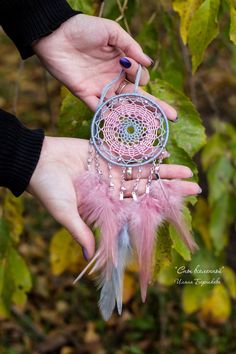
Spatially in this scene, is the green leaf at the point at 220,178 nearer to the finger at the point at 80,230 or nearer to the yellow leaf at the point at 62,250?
the yellow leaf at the point at 62,250

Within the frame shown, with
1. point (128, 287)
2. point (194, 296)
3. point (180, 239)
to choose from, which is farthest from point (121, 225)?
point (128, 287)

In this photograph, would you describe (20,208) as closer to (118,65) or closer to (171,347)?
(118,65)

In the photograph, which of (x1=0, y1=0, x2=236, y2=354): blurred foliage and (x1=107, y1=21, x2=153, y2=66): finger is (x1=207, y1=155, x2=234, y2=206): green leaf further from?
(x1=107, y1=21, x2=153, y2=66): finger

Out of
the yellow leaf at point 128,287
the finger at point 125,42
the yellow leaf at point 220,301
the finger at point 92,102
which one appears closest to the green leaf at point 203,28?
the finger at point 125,42

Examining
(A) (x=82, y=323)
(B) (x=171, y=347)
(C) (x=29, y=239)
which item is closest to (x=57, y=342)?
(A) (x=82, y=323)

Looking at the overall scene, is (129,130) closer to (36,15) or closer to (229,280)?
(36,15)

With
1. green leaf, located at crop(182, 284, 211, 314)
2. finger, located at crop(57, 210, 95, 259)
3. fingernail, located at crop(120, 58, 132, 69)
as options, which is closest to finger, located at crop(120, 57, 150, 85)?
fingernail, located at crop(120, 58, 132, 69)
